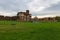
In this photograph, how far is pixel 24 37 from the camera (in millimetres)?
18016

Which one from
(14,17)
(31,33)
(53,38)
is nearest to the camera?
(53,38)

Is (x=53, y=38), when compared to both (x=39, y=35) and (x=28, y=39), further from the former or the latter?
(x=28, y=39)

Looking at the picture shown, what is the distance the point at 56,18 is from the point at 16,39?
36.0m

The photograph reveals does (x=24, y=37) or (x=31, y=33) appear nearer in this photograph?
(x=24, y=37)

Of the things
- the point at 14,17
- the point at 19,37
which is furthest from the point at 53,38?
the point at 14,17

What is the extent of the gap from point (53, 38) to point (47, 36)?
34.4 inches

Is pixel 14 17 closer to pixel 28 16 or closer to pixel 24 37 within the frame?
pixel 28 16

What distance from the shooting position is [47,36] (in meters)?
19.0

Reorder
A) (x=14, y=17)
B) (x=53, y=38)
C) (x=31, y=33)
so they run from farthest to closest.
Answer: (x=14, y=17) < (x=31, y=33) < (x=53, y=38)

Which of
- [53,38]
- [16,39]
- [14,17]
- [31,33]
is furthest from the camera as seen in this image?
[14,17]

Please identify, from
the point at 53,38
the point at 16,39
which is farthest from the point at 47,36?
the point at 16,39

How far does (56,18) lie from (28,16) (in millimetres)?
8660

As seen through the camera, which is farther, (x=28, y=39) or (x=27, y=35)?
(x=27, y=35)

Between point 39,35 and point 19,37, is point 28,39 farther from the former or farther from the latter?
point 39,35
